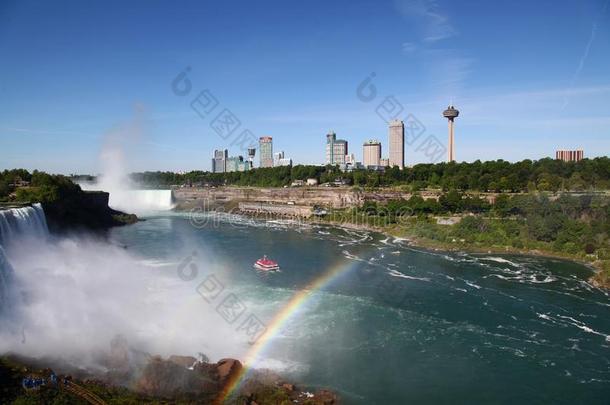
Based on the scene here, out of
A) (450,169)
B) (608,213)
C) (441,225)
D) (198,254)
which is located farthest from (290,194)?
(608,213)

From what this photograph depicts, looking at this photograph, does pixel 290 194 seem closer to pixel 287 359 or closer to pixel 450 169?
pixel 450 169

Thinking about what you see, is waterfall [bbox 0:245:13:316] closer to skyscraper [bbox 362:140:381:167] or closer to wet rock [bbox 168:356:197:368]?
wet rock [bbox 168:356:197:368]

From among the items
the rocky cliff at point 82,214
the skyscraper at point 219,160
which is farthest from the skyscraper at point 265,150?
the rocky cliff at point 82,214

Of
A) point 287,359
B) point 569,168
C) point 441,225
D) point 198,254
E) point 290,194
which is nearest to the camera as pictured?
point 287,359

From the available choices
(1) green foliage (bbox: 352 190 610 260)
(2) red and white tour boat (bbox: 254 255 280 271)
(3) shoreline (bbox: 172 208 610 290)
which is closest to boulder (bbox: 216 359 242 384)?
(2) red and white tour boat (bbox: 254 255 280 271)

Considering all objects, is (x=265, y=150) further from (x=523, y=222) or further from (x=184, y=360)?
(x=184, y=360)
